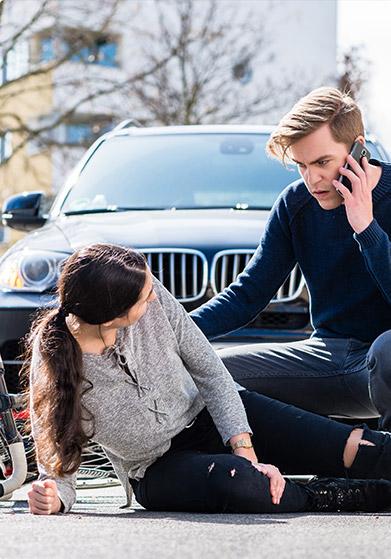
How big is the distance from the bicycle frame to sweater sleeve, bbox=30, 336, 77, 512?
1.02 feet

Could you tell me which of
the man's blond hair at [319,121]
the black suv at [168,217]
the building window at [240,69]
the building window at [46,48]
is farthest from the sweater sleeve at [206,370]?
the building window at [240,69]

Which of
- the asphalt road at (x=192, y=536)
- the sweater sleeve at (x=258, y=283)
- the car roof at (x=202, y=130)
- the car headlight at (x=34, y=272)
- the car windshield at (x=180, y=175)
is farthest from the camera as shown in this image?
the car roof at (x=202, y=130)

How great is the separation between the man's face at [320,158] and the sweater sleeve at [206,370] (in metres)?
0.71

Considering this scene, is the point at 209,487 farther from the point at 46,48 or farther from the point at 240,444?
the point at 46,48

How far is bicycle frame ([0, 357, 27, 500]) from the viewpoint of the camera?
466 centimetres

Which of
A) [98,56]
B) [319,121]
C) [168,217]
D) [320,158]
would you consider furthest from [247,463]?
[98,56]

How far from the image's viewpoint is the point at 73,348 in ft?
14.1

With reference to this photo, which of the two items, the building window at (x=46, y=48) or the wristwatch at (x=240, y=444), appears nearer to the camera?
the wristwatch at (x=240, y=444)

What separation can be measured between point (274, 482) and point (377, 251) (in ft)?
3.13

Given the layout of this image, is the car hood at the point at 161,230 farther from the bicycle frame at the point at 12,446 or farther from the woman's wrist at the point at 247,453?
the woman's wrist at the point at 247,453

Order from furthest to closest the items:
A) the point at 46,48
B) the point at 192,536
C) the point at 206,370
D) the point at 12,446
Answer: the point at 46,48 < the point at 12,446 < the point at 206,370 < the point at 192,536

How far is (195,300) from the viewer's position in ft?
19.9

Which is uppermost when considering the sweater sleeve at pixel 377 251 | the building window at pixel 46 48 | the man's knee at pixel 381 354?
the building window at pixel 46 48

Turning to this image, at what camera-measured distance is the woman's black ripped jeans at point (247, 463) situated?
431 cm
